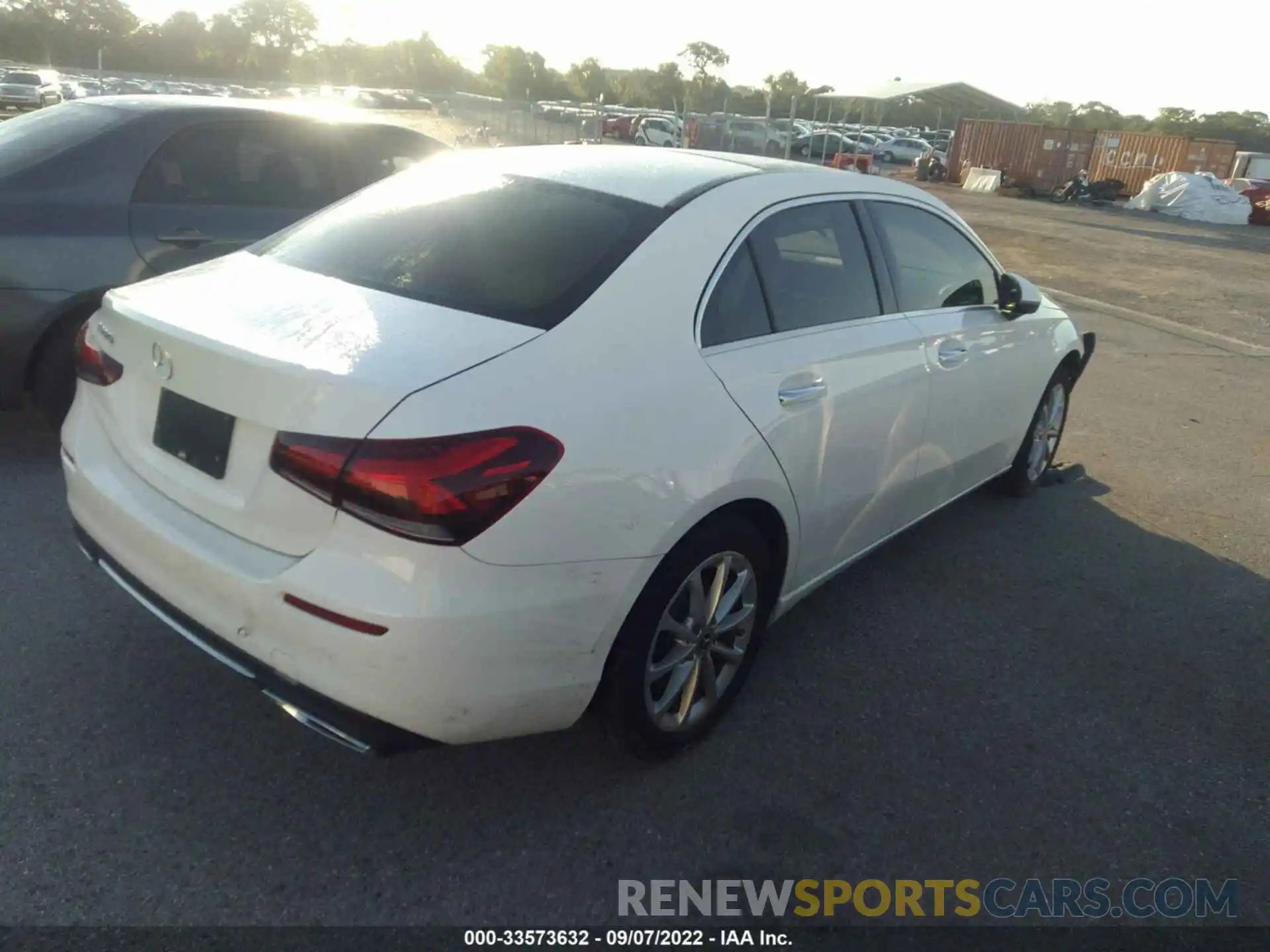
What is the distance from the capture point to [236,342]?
235 centimetres

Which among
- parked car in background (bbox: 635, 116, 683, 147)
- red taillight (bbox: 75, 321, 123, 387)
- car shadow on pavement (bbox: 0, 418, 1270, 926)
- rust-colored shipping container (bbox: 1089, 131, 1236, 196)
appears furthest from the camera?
parked car in background (bbox: 635, 116, 683, 147)

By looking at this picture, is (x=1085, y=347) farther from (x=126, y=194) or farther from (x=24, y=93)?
(x=24, y=93)

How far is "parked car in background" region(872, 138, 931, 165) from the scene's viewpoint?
48562 mm

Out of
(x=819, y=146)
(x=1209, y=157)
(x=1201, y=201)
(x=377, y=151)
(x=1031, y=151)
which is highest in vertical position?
(x=1209, y=157)

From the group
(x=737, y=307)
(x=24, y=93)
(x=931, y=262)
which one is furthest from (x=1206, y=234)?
(x=24, y=93)

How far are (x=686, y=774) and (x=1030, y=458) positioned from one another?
10.4 feet

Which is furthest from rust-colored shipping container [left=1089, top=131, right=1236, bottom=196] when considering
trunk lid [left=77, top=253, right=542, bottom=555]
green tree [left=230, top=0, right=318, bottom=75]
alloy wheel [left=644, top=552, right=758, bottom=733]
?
green tree [left=230, top=0, right=318, bottom=75]

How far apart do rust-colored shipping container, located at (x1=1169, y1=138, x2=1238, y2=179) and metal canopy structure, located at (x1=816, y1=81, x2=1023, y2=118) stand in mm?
5975

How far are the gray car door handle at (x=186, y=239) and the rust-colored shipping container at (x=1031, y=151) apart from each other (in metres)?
33.2

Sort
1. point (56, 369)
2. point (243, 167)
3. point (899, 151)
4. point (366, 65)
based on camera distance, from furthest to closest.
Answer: point (366, 65)
point (899, 151)
point (243, 167)
point (56, 369)

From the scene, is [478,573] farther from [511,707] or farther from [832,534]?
[832,534]

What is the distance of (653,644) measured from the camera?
261cm

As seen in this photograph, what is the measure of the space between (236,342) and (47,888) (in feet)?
4.36

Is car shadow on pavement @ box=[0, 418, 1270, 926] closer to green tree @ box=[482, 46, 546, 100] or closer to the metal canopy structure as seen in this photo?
the metal canopy structure
